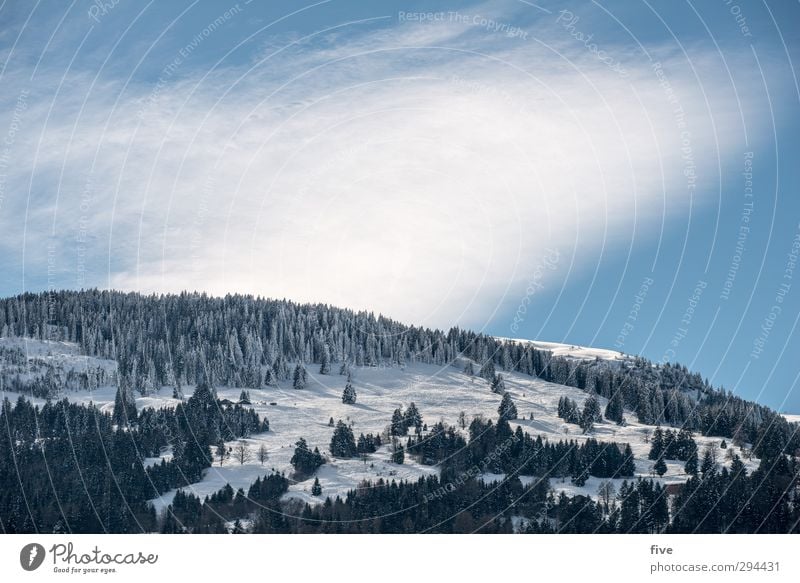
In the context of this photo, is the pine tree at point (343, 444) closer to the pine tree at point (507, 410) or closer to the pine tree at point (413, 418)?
the pine tree at point (413, 418)

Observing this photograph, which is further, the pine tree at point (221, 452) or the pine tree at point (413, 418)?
the pine tree at point (413, 418)

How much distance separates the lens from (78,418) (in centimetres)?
17050

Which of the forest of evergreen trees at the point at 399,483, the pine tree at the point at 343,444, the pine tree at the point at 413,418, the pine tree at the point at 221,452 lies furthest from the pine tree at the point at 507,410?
the pine tree at the point at 221,452

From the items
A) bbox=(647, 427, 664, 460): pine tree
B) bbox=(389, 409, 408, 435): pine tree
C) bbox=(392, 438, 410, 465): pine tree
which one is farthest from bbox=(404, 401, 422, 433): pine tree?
bbox=(647, 427, 664, 460): pine tree

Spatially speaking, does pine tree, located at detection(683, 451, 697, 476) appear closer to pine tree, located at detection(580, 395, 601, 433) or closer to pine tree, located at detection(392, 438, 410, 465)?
pine tree, located at detection(580, 395, 601, 433)
